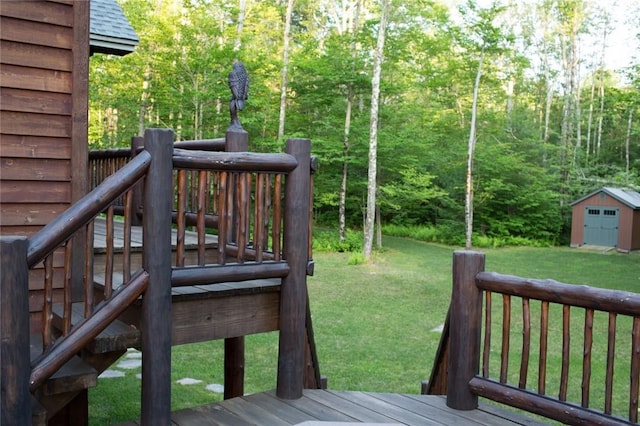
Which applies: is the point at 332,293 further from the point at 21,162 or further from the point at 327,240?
the point at 21,162

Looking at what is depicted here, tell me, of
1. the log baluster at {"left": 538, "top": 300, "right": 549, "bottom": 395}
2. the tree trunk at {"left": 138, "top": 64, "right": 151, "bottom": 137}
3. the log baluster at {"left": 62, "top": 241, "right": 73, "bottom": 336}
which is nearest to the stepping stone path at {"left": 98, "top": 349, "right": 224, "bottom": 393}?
the log baluster at {"left": 62, "top": 241, "right": 73, "bottom": 336}

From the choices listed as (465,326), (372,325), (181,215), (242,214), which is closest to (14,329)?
(181,215)

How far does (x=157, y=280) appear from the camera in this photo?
9.42ft

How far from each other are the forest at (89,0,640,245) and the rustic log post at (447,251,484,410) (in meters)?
13.1

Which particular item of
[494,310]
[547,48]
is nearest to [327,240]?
[494,310]

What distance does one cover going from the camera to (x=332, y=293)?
12531 millimetres

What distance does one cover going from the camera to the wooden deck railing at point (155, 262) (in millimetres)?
2404

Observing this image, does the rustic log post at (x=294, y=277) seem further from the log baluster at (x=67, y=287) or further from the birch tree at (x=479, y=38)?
the birch tree at (x=479, y=38)

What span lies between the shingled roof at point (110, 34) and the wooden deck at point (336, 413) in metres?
3.78

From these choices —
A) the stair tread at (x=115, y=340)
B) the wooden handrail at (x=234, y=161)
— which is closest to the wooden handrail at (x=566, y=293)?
the wooden handrail at (x=234, y=161)

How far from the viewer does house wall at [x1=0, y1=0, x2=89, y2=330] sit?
3424 millimetres

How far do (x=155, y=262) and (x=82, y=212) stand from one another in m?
0.42

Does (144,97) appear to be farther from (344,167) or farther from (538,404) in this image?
(538,404)

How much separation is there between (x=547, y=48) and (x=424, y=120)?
1171cm
